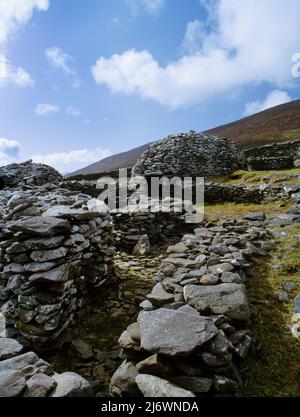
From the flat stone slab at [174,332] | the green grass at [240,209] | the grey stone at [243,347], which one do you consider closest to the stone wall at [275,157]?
the green grass at [240,209]

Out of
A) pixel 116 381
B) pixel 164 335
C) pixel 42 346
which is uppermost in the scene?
pixel 164 335

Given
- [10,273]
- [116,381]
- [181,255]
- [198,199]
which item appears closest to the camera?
[116,381]

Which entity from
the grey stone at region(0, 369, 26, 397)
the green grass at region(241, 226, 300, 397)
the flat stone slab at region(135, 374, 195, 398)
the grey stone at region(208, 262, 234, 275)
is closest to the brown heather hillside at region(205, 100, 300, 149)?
the green grass at region(241, 226, 300, 397)

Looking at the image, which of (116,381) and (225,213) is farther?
(225,213)

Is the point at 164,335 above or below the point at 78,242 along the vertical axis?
below

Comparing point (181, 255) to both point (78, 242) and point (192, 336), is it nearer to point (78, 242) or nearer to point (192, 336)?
point (78, 242)

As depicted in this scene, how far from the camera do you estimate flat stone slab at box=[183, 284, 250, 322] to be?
4.03 metres

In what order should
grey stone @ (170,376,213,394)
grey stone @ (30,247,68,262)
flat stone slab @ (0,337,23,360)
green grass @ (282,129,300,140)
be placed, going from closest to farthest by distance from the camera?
grey stone @ (170,376,213,394) → flat stone slab @ (0,337,23,360) → grey stone @ (30,247,68,262) → green grass @ (282,129,300,140)

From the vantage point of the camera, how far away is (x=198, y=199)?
16328mm

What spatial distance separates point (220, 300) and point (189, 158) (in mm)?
18698

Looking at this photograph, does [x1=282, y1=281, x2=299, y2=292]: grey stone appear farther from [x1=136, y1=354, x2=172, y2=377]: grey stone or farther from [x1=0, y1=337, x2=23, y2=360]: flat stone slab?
[x1=0, y1=337, x2=23, y2=360]: flat stone slab

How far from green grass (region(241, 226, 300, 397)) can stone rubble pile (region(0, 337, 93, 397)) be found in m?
2.00
